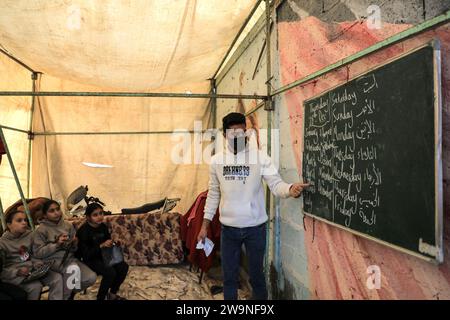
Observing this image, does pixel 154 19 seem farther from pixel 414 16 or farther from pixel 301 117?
pixel 414 16

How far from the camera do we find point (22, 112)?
4.19 metres

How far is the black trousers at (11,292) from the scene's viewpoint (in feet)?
6.67

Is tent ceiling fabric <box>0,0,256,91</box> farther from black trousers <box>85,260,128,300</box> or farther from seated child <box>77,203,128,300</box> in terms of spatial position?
black trousers <box>85,260,128,300</box>

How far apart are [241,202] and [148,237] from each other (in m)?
2.11

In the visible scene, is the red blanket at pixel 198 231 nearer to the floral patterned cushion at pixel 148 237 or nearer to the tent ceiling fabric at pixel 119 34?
the floral patterned cushion at pixel 148 237

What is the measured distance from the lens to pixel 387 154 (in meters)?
1.19

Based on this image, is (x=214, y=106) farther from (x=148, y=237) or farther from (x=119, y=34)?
(x=119, y=34)

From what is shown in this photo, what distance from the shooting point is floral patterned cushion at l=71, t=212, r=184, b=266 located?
12.1ft

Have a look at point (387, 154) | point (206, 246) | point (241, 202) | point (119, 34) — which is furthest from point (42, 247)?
point (387, 154)

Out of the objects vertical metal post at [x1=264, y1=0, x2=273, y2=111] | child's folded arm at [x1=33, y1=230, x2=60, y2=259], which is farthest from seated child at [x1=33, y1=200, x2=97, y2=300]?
vertical metal post at [x1=264, y1=0, x2=273, y2=111]

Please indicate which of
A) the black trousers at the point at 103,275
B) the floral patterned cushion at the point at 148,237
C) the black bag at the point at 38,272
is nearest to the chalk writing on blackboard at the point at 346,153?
the black trousers at the point at 103,275

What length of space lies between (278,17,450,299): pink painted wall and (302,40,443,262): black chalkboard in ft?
0.21

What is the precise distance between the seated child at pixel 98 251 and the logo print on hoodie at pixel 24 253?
445 millimetres


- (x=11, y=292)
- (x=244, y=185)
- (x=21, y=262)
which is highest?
(x=244, y=185)
